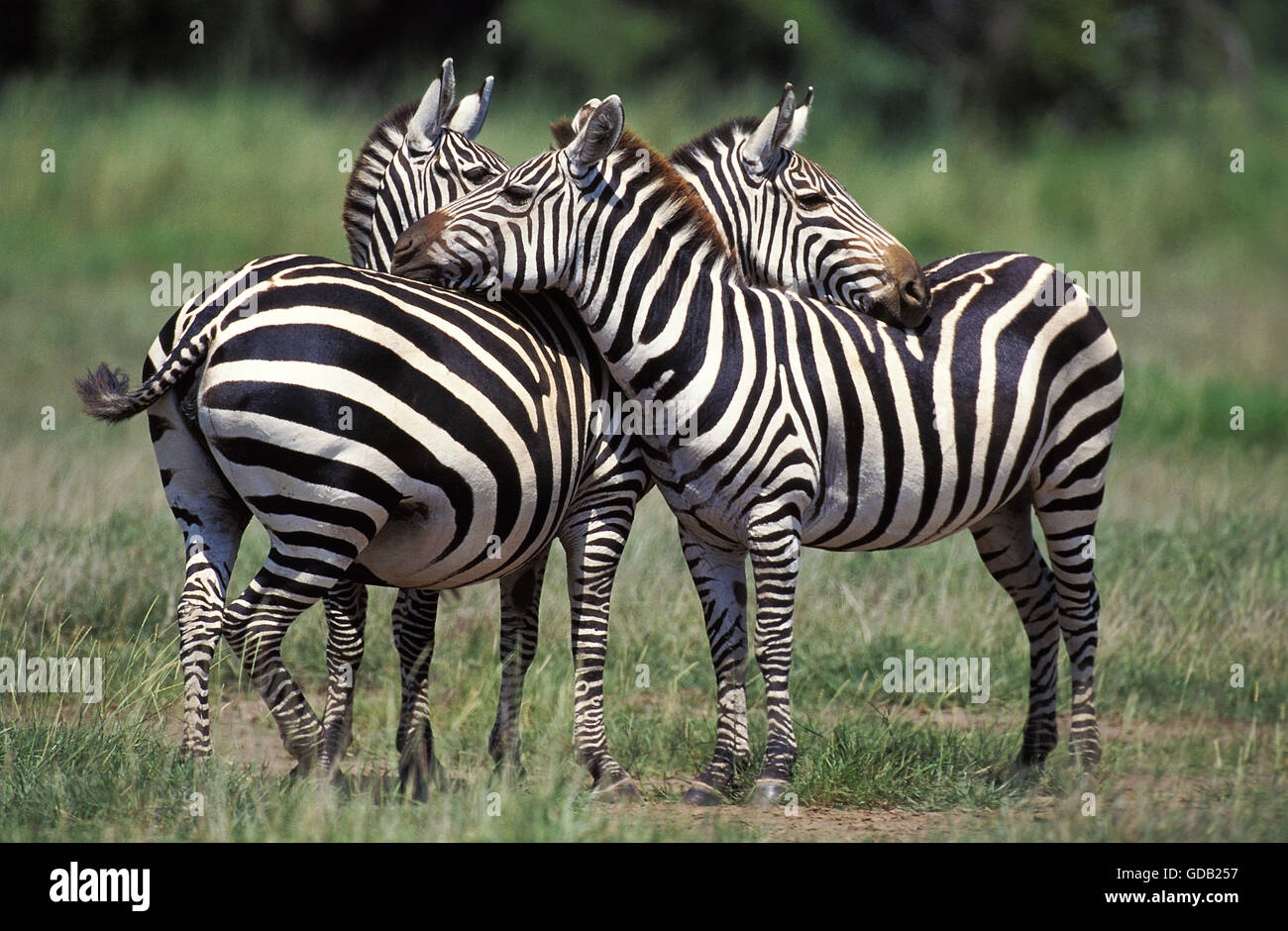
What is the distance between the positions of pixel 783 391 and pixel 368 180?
7.13 ft

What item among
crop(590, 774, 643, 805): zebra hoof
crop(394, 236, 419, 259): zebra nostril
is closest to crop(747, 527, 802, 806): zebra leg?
crop(590, 774, 643, 805): zebra hoof

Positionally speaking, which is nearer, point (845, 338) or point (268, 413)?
point (268, 413)

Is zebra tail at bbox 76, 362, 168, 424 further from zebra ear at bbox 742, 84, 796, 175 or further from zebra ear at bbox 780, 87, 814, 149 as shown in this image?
zebra ear at bbox 780, 87, 814, 149

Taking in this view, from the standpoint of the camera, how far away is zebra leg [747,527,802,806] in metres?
5.05

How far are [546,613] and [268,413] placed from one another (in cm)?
317

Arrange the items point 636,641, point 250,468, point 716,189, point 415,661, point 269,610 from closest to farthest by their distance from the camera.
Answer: point 250,468 < point 269,610 < point 415,661 < point 716,189 < point 636,641

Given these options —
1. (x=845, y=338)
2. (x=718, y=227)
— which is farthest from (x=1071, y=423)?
Result: (x=718, y=227)

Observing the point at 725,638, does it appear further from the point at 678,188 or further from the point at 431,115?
the point at 431,115

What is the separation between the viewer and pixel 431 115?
19.7 ft

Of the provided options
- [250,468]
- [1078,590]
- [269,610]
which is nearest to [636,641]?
[1078,590]

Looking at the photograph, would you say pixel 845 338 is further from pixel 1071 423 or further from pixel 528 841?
pixel 528 841

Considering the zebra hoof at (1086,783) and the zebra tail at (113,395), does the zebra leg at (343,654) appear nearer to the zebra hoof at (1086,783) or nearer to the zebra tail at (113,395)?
the zebra tail at (113,395)

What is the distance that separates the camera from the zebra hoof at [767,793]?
5.10 meters

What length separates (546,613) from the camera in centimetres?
727
